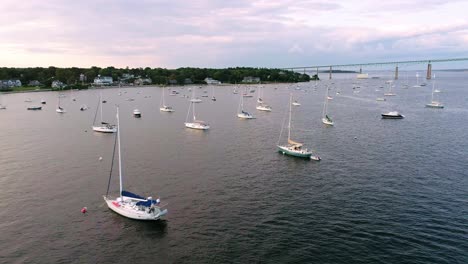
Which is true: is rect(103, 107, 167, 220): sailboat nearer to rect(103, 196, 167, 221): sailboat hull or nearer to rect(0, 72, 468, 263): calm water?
rect(103, 196, 167, 221): sailboat hull

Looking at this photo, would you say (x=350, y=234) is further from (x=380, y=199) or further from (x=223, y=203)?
(x=223, y=203)

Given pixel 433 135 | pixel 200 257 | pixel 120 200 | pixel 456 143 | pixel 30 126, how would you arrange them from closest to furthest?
pixel 200 257, pixel 120 200, pixel 456 143, pixel 433 135, pixel 30 126

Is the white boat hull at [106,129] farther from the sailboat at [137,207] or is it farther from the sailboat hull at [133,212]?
the sailboat hull at [133,212]

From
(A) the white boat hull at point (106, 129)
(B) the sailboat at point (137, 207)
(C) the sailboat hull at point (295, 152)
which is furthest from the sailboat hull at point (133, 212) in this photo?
(A) the white boat hull at point (106, 129)

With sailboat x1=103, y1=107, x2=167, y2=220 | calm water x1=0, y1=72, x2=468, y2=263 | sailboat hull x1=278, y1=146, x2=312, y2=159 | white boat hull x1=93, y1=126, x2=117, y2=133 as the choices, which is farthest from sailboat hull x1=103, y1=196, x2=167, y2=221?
white boat hull x1=93, y1=126, x2=117, y2=133

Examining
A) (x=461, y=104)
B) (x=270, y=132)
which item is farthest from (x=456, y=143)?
(x=461, y=104)
